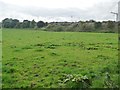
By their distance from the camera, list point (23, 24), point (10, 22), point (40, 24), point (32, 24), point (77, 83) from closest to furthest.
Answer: point (77, 83), point (10, 22), point (23, 24), point (32, 24), point (40, 24)

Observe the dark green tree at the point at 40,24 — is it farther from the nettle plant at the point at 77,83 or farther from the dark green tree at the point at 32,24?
the nettle plant at the point at 77,83

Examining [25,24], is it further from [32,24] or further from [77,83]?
[77,83]

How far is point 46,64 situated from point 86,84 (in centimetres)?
501

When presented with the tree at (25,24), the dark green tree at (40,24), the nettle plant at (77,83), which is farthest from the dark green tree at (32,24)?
the nettle plant at (77,83)

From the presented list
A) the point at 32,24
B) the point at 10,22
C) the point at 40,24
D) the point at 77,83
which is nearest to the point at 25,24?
the point at 32,24

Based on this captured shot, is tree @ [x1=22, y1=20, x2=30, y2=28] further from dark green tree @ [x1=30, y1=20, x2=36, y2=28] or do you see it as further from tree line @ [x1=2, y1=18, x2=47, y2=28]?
dark green tree @ [x1=30, y1=20, x2=36, y2=28]

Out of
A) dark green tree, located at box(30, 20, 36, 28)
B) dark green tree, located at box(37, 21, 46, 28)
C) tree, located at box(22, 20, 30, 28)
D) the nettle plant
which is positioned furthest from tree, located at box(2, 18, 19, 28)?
the nettle plant

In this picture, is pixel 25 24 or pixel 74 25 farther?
pixel 25 24

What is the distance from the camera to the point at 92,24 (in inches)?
3182

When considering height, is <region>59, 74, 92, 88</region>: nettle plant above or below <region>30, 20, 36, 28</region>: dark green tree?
Answer: below

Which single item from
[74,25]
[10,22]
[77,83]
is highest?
[10,22]

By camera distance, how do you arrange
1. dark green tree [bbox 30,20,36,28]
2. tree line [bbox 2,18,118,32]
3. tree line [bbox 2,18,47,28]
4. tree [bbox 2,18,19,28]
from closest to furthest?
1. tree line [bbox 2,18,118,32]
2. tree [bbox 2,18,19,28]
3. tree line [bbox 2,18,47,28]
4. dark green tree [bbox 30,20,36,28]

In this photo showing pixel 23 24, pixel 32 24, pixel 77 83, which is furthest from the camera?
pixel 32 24

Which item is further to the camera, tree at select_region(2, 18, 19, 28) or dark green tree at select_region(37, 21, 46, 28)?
dark green tree at select_region(37, 21, 46, 28)
